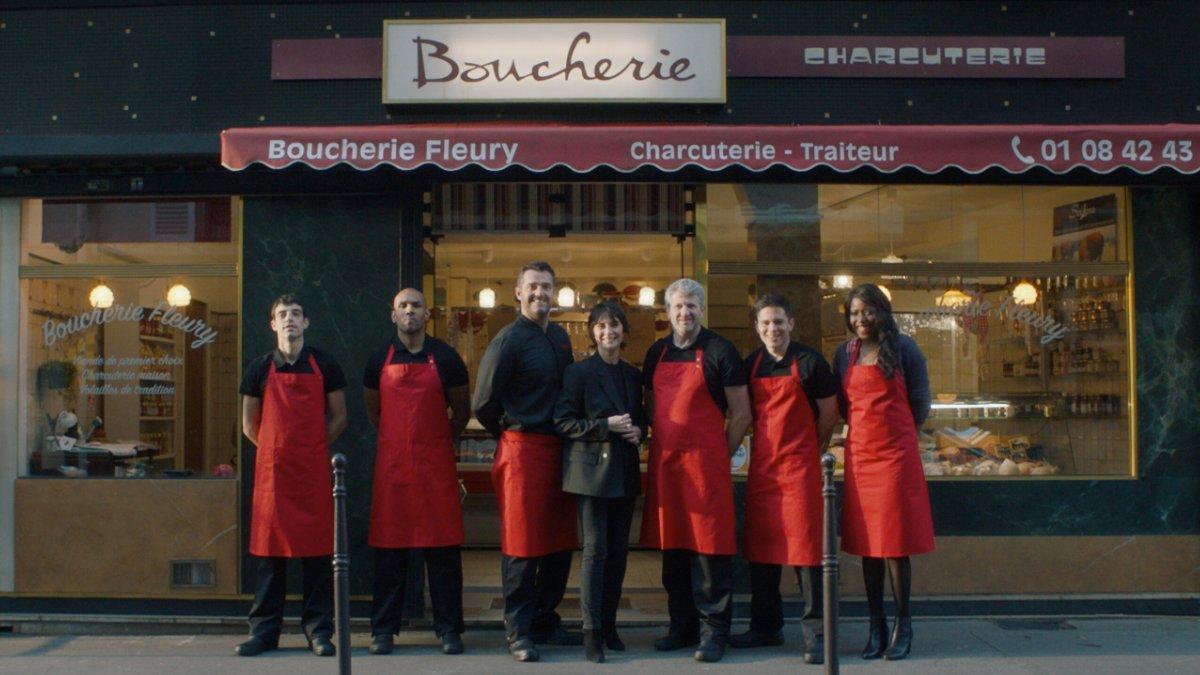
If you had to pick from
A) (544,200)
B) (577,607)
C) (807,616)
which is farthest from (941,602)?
(544,200)

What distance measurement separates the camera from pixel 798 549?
21.8 ft

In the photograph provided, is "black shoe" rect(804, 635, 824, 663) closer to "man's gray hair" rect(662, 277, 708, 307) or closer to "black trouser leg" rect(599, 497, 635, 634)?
"black trouser leg" rect(599, 497, 635, 634)

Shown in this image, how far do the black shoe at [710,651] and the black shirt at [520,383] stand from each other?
1.44m

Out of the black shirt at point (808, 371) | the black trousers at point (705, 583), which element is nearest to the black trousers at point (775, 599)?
the black trousers at point (705, 583)

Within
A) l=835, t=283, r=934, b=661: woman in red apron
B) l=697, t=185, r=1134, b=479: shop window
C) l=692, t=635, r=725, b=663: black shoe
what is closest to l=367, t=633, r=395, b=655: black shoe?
l=692, t=635, r=725, b=663: black shoe

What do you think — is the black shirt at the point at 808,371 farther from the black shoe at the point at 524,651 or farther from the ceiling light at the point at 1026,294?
the ceiling light at the point at 1026,294

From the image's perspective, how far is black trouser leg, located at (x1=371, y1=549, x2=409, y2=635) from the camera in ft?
23.0

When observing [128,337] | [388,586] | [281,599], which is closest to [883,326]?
[388,586]

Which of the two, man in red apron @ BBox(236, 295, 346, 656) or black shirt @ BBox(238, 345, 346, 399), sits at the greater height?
black shirt @ BBox(238, 345, 346, 399)

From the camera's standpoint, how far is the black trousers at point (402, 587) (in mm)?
7023

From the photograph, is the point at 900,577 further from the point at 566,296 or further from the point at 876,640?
the point at 566,296

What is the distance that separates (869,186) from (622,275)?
3.40 m

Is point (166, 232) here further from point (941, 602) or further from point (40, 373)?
point (941, 602)

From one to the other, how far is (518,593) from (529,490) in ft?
1.89
